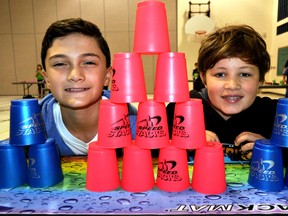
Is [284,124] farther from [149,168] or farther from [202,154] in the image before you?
[149,168]

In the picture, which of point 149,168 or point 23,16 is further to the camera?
point 23,16

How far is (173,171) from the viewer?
2.26ft

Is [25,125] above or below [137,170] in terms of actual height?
above

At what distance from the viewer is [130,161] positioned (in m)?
0.70

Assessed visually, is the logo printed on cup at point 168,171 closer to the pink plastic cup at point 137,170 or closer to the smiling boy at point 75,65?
the pink plastic cup at point 137,170

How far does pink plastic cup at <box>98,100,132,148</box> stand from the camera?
72 cm

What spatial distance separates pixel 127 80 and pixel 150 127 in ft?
0.47

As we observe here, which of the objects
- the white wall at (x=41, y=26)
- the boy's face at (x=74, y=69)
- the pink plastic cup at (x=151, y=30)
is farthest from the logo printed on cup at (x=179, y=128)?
the white wall at (x=41, y=26)

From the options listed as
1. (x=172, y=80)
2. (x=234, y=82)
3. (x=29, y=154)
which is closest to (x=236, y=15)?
(x=234, y=82)

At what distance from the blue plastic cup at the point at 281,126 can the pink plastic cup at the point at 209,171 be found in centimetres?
14

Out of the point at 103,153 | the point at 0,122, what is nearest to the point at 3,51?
the point at 0,122

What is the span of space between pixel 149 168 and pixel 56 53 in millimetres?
614

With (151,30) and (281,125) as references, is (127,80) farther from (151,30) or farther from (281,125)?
(281,125)

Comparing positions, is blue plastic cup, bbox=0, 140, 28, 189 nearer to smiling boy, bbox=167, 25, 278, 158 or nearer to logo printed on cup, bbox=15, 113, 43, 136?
logo printed on cup, bbox=15, 113, 43, 136
